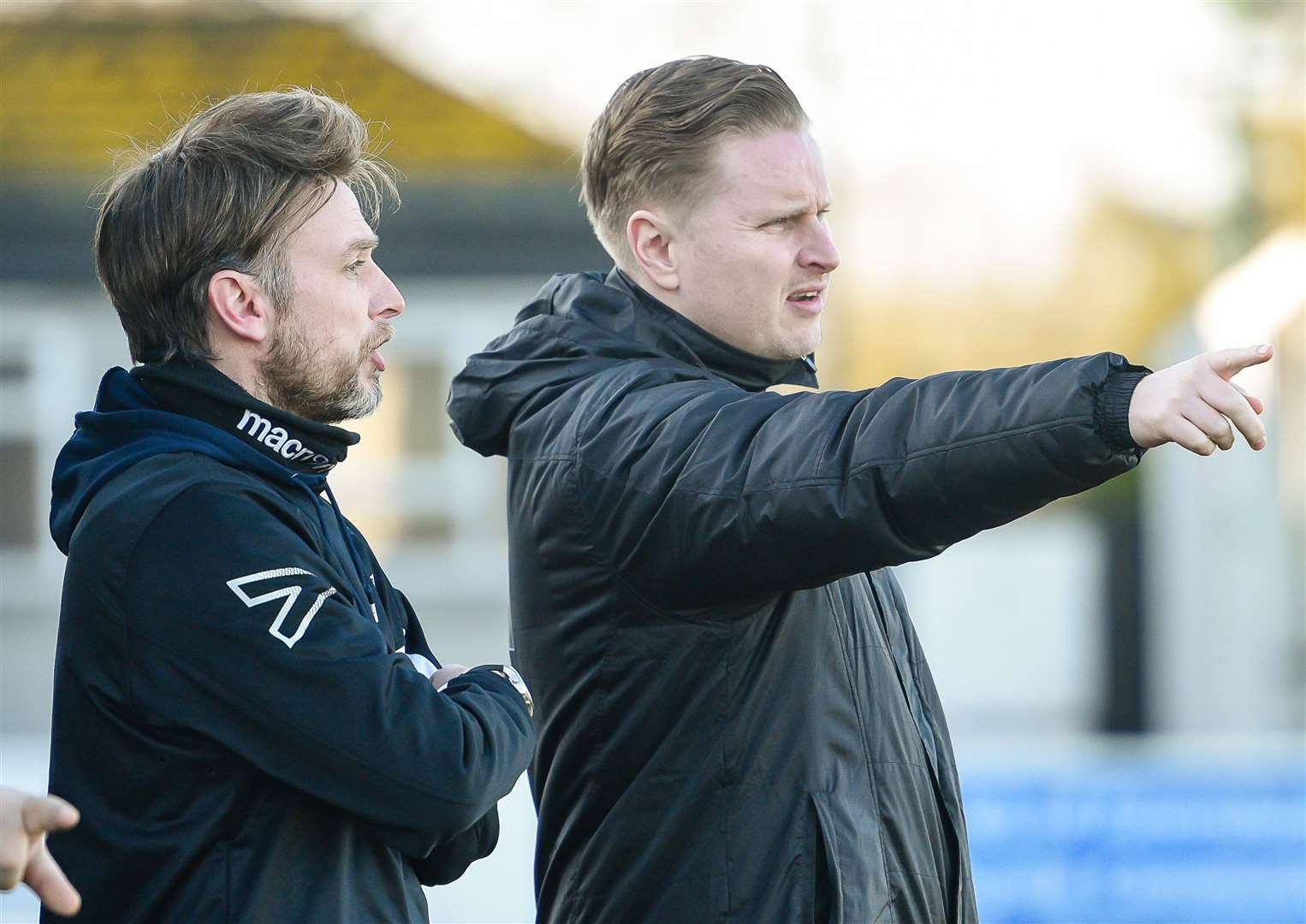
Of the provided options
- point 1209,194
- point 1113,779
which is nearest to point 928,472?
point 1113,779

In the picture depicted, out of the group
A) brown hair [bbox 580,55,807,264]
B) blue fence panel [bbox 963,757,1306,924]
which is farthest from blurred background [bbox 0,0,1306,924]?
brown hair [bbox 580,55,807,264]

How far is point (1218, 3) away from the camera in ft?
59.3

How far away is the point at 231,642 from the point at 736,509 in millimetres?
573

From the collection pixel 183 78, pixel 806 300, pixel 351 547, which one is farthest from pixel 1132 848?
pixel 183 78

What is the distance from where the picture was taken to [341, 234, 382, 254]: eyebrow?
215 centimetres

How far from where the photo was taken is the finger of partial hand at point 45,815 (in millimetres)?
1631

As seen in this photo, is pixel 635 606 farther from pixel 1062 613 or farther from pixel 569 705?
pixel 1062 613

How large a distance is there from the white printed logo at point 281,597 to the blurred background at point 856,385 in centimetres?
433

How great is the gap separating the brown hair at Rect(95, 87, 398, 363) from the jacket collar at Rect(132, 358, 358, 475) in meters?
0.04

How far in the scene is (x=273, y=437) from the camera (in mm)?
2035

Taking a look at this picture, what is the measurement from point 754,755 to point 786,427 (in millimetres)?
485

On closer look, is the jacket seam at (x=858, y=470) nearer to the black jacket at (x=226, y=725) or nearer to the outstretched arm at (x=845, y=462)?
the outstretched arm at (x=845, y=462)

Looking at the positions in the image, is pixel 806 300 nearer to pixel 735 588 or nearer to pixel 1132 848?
pixel 735 588

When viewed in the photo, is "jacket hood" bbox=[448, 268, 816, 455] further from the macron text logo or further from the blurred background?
the blurred background
